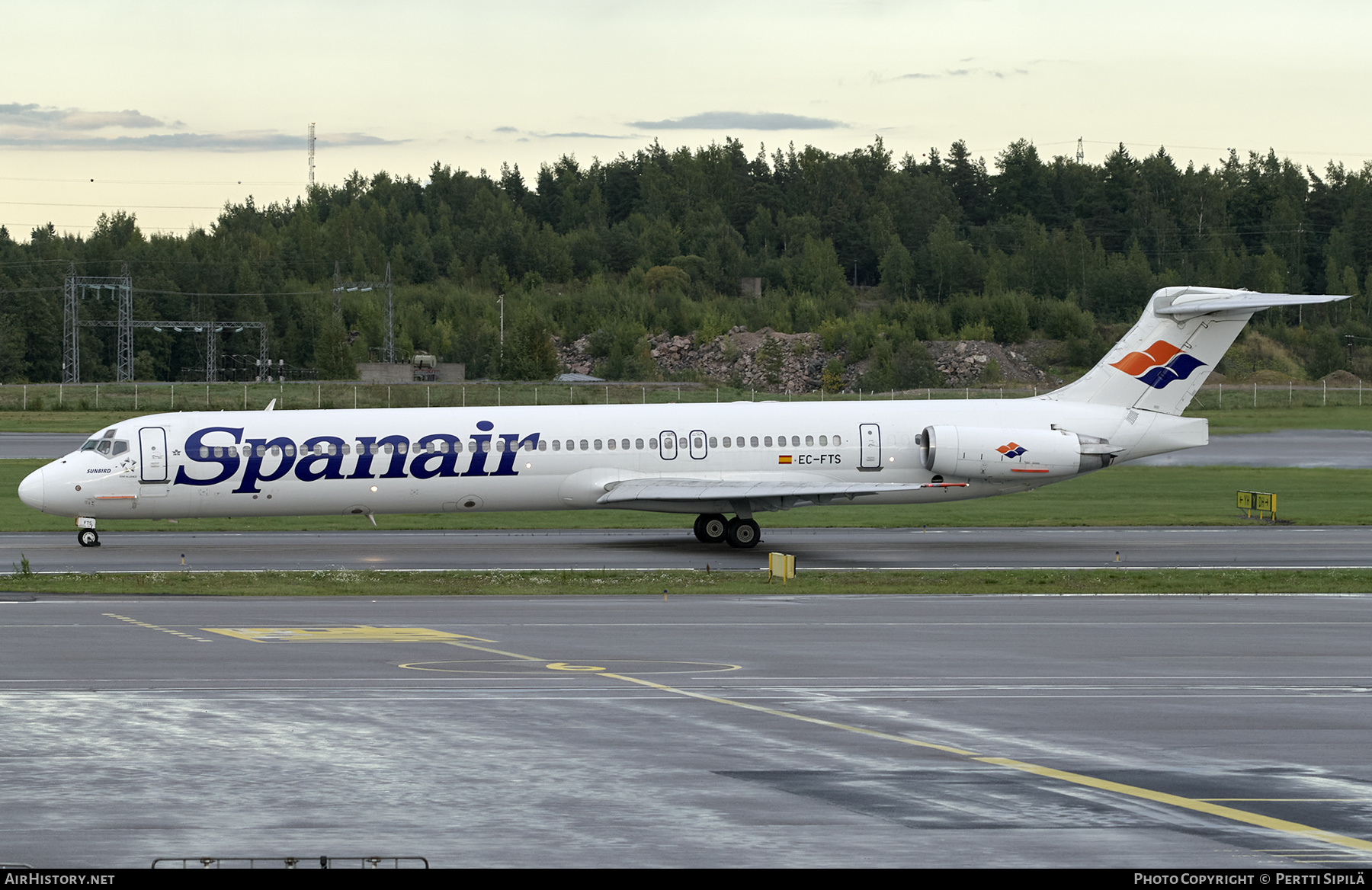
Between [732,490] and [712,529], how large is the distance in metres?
2.05

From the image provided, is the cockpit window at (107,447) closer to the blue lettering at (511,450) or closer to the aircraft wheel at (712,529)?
the blue lettering at (511,450)

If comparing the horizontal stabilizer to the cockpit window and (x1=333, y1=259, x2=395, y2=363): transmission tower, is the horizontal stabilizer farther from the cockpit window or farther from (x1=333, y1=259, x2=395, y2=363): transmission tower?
(x1=333, y1=259, x2=395, y2=363): transmission tower

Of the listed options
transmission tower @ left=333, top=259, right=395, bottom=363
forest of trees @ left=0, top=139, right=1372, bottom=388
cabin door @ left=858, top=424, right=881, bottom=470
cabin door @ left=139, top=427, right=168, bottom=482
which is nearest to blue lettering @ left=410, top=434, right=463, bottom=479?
cabin door @ left=139, top=427, right=168, bottom=482

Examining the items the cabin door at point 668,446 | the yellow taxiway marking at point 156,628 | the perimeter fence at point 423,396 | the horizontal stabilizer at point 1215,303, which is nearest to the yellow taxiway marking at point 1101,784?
the yellow taxiway marking at point 156,628

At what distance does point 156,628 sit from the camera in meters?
22.6

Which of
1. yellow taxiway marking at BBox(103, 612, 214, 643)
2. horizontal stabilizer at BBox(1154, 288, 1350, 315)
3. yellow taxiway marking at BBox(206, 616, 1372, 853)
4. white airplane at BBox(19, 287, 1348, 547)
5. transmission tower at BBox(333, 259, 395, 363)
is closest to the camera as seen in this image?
yellow taxiway marking at BBox(206, 616, 1372, 853)

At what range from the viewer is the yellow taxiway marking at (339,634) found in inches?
843

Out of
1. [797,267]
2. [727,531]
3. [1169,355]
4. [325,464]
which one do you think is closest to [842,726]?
[727,531]

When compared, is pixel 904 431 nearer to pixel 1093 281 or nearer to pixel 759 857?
pixel 759 857

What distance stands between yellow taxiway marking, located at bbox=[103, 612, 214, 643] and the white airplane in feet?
37.3

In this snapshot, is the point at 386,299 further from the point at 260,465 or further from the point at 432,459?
the point at 432,459

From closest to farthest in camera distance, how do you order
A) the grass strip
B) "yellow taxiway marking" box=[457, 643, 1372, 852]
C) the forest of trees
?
1. "yellow taxiway marking" box=[457, 643, 1372, 852]
2. the grass strip
3. the forest of trees

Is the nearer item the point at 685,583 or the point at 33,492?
the point at 685,583

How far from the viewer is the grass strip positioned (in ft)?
91.6
